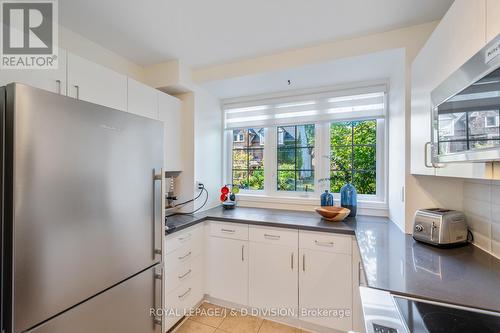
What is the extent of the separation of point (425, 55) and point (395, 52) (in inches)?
19.8

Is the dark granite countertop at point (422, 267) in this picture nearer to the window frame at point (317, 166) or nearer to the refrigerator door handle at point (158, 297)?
the refrigerator door handle at point (158, 297)

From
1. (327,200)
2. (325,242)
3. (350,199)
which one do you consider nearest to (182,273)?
(325,242)

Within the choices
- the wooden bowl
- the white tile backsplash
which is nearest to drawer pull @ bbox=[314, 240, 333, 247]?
the wooden bowl

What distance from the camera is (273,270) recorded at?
1.88 metres

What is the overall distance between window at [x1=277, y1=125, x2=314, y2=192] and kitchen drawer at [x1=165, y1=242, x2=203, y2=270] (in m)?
1.16

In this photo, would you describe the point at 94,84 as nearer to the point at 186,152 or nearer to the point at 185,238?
the point at 186,152

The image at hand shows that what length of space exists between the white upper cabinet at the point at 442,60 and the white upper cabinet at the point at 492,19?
20mm

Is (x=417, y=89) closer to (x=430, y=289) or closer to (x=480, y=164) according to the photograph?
(x=480, y=164)

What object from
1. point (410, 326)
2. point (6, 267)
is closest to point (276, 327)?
point (410, 326)

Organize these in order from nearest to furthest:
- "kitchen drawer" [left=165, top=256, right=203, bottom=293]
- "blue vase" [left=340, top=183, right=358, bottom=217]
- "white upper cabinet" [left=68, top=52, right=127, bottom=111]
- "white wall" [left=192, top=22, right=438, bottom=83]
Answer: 1. "white upper cabinet" [left=68, top=52, right=127, bottom=111]
2. "white wall" [left=192, top=22, right=438, bottom=83]
3. "kitchen drawer" [left=165, top=256, right=203, bottom=293]
4. "blue vase" [left=340, top=183, right=358, bottom=217]

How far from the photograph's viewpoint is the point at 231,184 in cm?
291

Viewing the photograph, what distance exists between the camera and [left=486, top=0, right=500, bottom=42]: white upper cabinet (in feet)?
2.25

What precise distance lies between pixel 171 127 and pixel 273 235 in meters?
1.43

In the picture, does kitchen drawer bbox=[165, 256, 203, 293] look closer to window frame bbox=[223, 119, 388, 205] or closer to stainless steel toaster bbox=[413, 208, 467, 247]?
window frame bbox=[223, 119, 388, 205]
